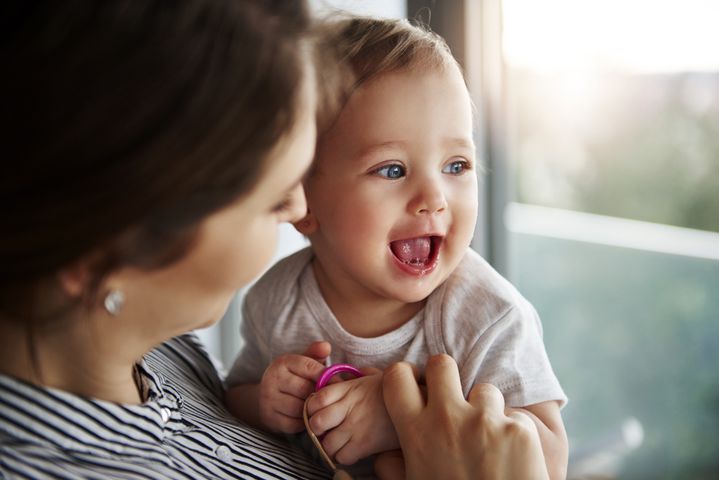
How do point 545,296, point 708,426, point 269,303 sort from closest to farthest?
point 269,303 → point 708,426 → point 545,296

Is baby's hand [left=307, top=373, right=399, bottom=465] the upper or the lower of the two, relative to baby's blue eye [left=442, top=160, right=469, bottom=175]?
lower

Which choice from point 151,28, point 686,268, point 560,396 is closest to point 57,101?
point 151,28

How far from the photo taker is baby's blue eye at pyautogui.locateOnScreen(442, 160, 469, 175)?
109 centimetres

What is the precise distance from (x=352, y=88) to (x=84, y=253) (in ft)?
1.62

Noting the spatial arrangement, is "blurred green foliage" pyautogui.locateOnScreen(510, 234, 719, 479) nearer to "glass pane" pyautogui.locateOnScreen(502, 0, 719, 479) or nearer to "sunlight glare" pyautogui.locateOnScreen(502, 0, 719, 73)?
"glass pane" pyautogui.locateOnScreen(502, 0, 719, 479)

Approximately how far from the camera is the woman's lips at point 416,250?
1085mm

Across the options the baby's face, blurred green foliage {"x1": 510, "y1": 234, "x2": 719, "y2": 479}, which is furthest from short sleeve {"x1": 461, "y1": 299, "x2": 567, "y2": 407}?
blurred green foliage {"x1": 510, "y1": 234, "x2": 719, "y2": 479}

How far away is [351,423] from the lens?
39.6 inches

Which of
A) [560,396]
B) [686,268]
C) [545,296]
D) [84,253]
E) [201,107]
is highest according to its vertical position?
[201,107]

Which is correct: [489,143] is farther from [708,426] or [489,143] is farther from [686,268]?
[708,426]

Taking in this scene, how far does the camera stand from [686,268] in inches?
96.4

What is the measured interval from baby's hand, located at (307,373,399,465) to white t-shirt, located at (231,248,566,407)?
0.43ft

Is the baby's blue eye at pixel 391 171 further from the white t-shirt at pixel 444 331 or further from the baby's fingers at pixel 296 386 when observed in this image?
the baby's fingers at pixel 296 386

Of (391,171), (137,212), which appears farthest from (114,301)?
→ (391,171)
